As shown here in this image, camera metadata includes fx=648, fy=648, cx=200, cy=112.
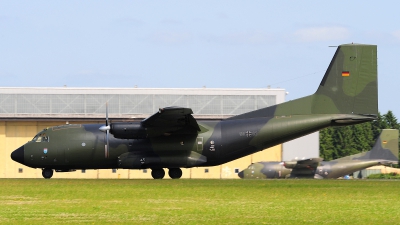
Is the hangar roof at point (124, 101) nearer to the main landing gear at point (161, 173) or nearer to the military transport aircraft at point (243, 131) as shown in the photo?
the main landing gear at point (161, 173)

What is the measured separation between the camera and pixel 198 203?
72.6 feet

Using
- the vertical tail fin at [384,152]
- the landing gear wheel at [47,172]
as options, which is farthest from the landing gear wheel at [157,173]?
the vertical tail fin at [384,152]

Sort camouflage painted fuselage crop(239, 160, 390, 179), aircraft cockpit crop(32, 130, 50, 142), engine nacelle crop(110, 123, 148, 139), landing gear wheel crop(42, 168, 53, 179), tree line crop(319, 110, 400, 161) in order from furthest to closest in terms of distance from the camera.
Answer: tree line crop(319, 110, 400, 161), camouflage painted fuselage crop(239, 160, 390, 179), landing gear wheel crop(42, 168, 53, 179), aircraft cockpit crop(32, 130, 50, 142), engine nacelle crop(110, 123, 148, 139)

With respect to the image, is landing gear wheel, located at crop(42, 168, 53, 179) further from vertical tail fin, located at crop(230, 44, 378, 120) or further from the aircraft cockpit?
vertical tail fin, located at crop(230, 44, 378, 120)

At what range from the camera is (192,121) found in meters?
33.1

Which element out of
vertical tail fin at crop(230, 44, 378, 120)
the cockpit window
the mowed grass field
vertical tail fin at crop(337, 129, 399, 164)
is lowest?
the mowed grass field

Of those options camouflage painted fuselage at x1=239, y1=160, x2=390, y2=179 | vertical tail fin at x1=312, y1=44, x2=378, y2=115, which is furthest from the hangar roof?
vertical tail fin at x1=312, y1=44, x2=378, y2=115

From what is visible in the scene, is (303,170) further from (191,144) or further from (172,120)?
(172,120)

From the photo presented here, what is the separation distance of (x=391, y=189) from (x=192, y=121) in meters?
10.5

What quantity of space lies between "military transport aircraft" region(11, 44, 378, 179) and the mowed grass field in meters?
3.60

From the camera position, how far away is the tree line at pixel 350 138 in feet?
331

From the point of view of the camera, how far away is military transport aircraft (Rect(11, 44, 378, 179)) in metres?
33.9

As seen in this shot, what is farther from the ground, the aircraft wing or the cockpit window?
the aircraft wing

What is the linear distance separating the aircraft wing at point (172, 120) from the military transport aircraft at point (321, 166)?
13906 millimetres
